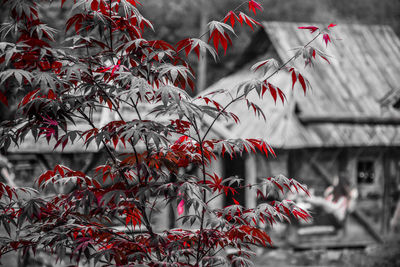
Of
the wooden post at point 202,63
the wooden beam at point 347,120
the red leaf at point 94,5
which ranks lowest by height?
the red leaf at point 94,5

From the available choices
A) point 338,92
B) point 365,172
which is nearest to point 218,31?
point 338,92

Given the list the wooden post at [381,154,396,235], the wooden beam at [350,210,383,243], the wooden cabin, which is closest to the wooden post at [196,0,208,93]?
the wooden cabin

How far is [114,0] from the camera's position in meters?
3.51

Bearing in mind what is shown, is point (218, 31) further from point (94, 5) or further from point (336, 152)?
point (336, 152)

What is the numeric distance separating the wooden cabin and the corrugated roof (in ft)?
0.08

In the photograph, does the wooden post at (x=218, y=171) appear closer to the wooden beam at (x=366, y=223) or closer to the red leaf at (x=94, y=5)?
the wooden beam at (x=366, y=223)

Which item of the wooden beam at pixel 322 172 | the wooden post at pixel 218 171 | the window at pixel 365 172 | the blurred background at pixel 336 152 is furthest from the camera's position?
the window at pixel 365 172

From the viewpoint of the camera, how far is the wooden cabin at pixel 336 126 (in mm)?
10891

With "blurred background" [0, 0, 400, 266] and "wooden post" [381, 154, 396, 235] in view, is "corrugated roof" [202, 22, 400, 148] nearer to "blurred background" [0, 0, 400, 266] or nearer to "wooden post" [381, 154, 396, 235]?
"blurred background" [0, 0, 400, 266]

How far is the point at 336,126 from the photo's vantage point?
37.9 ft

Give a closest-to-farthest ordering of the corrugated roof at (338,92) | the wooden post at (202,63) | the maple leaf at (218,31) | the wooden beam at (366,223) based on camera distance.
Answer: the maple leaf at (218,31) → the corrugated roof at (338,92) → the wooden beam at (366,223) → the wooden post at (202,63)

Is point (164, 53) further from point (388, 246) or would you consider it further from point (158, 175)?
point (388, 246)

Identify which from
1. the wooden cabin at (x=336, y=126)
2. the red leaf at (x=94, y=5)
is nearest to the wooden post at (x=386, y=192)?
the wooden cabin at (x=336, y=126)

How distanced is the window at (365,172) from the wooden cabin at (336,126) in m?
0.02
